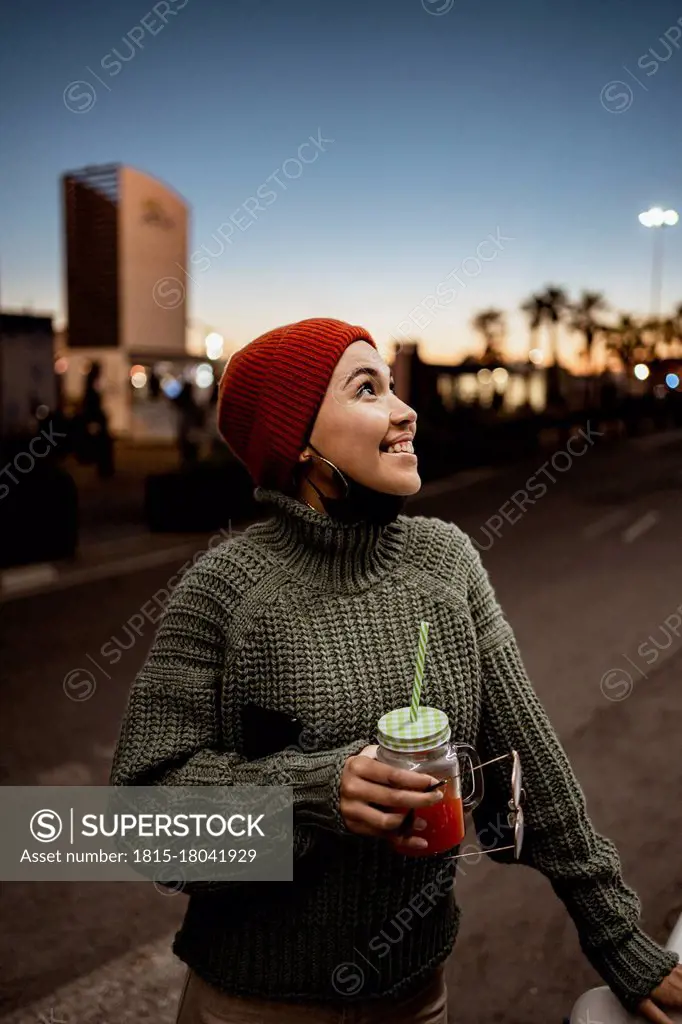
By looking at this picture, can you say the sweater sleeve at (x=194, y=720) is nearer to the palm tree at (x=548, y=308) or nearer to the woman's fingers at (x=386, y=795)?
the woman's fingers at (x=386, y=795)

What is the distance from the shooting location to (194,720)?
160 centimetres

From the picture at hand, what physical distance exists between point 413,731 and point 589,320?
305 ft

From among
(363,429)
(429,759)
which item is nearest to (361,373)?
(363,429)

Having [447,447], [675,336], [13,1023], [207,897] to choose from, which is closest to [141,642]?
[13,1023]

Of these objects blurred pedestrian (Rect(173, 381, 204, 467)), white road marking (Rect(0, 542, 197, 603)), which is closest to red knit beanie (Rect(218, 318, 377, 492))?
white road marking (Rect(0, 542, 197, 603))

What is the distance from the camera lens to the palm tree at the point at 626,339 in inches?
3571

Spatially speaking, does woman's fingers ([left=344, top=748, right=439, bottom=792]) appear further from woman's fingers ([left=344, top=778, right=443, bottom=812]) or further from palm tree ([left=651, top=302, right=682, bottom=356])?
palm tree ([left=651, top=302, right=682, bottom=356])

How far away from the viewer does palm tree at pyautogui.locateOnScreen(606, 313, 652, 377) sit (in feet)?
298

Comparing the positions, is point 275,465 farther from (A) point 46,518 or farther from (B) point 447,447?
(B) point 447,447

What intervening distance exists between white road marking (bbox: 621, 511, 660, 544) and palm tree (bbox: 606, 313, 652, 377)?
255 feet

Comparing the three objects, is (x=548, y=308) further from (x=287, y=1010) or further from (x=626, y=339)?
(x=287, y=1010)

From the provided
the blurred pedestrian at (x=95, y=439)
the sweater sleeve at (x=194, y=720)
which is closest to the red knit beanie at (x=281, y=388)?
the sweater sleeve at (x=194, y=720)

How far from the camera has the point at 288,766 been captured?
1505 mm

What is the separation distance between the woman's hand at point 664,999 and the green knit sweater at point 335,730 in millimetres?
20
